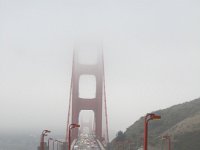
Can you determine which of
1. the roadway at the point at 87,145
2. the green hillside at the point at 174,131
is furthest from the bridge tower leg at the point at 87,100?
the green hillside at the point at 174,131

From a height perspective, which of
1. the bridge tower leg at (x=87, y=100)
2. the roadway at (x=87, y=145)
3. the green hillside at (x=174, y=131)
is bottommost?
the roadway at (x=87, y=145)

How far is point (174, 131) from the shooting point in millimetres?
36469

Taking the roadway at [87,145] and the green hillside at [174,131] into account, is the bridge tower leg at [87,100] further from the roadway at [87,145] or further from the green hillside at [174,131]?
the green hillside at [174,131]

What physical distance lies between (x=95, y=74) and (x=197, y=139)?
15924 millimetres

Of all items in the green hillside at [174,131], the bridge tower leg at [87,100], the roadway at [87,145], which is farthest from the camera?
the bridge tower leg at [87,100]

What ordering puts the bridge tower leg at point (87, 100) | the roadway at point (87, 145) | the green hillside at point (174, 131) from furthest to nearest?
the bridge tower leg at point (87, 100)
the roadway at point (87, 145)
the green hillside at point (174, 131)

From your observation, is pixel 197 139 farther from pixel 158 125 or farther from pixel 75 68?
pixel 75 68

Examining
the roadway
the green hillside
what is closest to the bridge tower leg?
the roadway

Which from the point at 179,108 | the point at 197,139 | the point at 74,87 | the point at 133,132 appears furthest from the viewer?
the point at 179,108

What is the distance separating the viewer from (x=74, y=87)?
146 feet

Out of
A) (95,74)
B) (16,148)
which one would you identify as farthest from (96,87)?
(16,148)

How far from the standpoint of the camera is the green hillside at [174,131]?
32500mm

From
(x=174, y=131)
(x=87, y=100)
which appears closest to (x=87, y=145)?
(x=174, y=131)

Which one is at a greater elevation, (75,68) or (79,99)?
(75,68)
